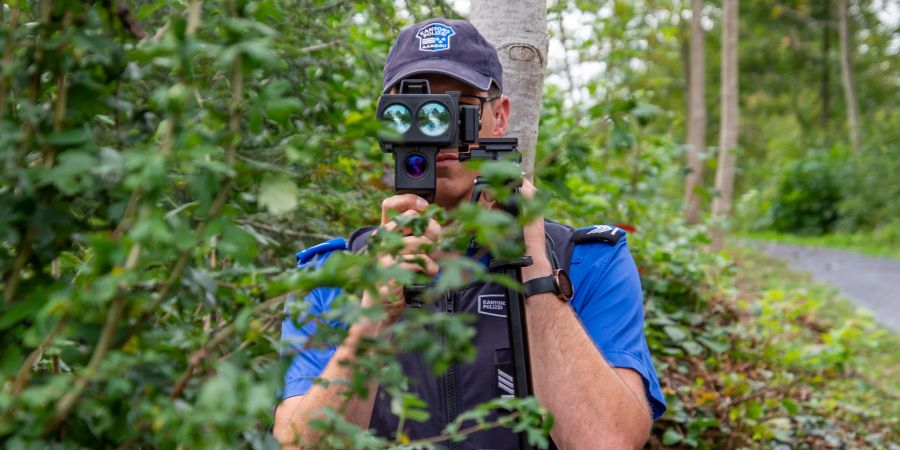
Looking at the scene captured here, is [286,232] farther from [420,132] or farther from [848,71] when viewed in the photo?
[848,71]

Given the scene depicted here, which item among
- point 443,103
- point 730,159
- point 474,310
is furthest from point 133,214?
point 730,159

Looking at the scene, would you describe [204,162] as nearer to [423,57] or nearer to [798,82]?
[423,57]

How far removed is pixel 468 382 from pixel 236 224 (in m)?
0.96

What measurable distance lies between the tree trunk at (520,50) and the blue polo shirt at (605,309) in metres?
0.61

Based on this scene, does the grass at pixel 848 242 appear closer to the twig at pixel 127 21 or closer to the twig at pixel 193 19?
the twig at pixel 127 21

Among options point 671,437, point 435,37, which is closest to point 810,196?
point 671,437

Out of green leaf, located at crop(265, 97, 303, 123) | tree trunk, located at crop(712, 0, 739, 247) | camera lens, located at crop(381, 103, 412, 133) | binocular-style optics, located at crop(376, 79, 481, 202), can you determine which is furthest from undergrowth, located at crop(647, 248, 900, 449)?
tree trunk, located at crop(712, 0, 739, 247)

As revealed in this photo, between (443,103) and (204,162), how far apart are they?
790 millimetres

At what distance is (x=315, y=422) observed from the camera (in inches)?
42.4

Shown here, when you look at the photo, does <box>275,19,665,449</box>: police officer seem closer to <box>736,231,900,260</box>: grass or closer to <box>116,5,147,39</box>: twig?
<box>116,5,147,39</box>: twig

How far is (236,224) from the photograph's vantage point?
4.32 ft

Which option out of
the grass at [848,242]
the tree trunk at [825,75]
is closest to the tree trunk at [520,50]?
the grass at [848,242]

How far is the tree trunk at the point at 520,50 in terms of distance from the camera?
9.20ft

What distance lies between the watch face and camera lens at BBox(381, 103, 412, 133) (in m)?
0.56
